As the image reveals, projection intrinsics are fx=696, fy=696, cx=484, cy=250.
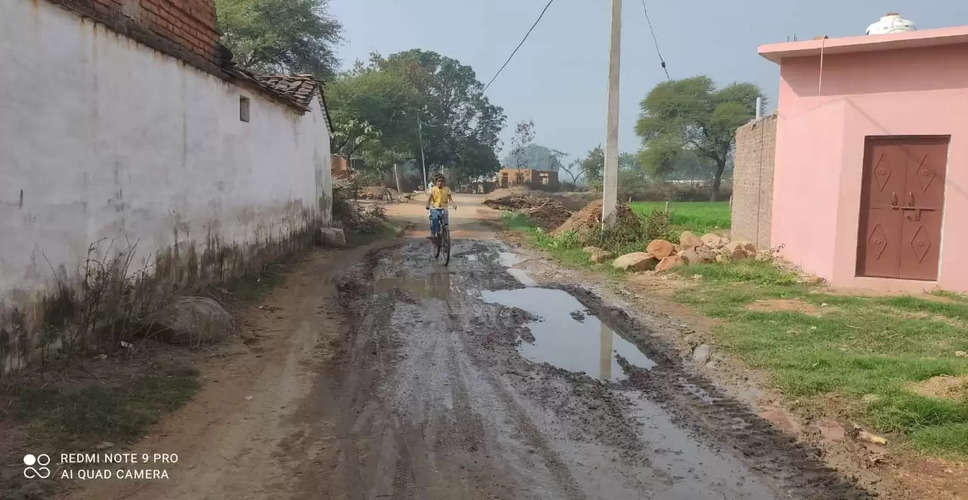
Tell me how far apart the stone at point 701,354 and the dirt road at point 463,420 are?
9.5 inches

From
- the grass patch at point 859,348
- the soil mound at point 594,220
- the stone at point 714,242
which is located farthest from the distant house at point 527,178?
the grass patch at point 859,348

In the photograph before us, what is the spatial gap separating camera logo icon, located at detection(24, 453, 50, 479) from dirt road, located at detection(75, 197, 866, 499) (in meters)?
0.32

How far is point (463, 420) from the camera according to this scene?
496 cm

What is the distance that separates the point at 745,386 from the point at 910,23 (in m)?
8.52

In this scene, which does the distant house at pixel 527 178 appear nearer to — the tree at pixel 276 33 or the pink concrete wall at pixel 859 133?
the tree at pixel 276 33

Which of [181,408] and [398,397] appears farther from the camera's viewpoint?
[398,397]

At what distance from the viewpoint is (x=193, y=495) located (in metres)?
3.74

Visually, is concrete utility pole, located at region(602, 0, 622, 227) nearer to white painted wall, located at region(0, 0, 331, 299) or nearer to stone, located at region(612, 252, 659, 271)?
stone, located at region(612, 252, 659, 271)

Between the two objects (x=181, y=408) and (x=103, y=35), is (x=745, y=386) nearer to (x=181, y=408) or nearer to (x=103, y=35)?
(x=181, y=408)

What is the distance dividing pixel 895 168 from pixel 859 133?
713 mm

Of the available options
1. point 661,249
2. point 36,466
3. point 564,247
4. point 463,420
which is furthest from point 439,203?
point 36,466

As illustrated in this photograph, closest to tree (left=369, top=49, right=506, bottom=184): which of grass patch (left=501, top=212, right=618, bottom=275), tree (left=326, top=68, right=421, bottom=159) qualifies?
tree (left=326, top=68, right=421, bottom=159)

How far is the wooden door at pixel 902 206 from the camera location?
32.6 ft

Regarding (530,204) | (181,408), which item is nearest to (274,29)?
(530,204)
